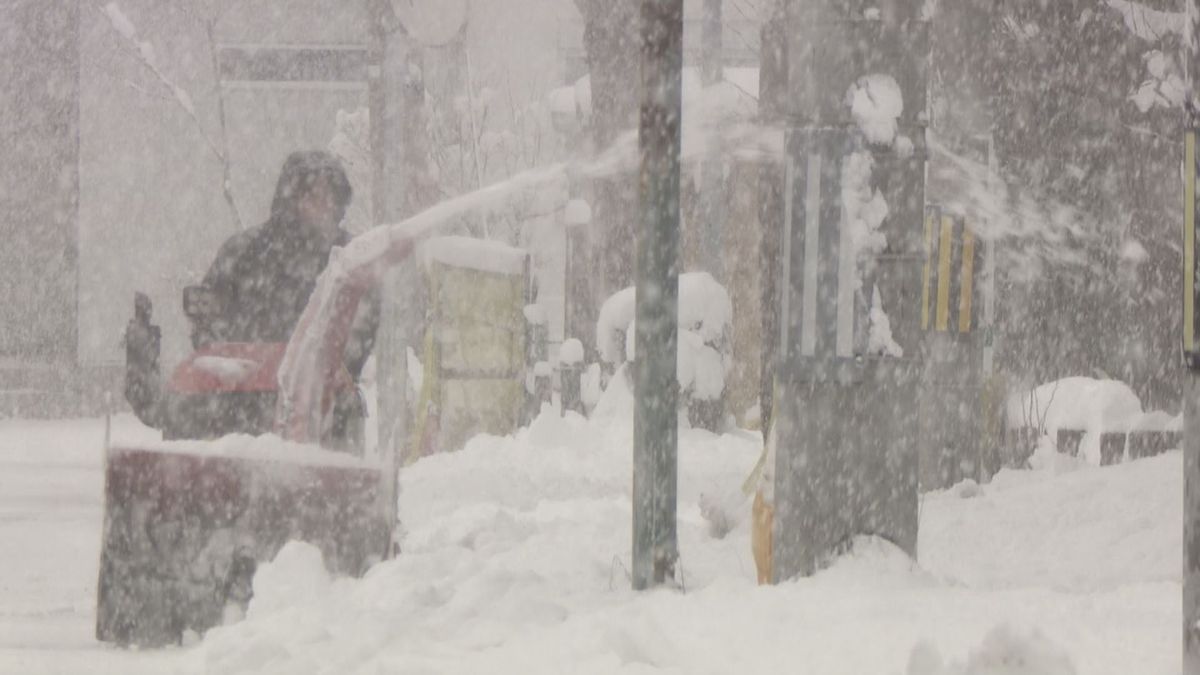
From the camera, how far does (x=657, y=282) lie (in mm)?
6094

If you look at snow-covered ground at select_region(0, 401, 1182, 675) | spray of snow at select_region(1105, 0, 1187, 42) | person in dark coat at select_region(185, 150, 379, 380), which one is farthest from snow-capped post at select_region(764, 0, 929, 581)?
spray of snow at select_region(1105, 0, 1187, 42)

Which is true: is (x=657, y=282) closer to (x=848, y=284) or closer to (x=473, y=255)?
(x=848, y=284)

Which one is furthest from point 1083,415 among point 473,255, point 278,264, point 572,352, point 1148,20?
point 278,264

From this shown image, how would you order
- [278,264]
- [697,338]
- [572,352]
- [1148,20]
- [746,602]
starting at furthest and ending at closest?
[572,352]
[697,338]
[1148,20]
[278,264]
[746,602]

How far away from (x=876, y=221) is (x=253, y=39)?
22909mm

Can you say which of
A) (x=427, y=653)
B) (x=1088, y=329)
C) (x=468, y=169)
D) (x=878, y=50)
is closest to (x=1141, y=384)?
(x=1088, y=329)

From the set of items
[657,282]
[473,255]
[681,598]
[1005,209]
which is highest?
[1005,209]

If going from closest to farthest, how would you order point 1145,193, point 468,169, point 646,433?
point 646,433
point 1145,193
point 468,169

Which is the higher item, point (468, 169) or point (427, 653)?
point (468, 169)

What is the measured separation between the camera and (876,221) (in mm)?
6168

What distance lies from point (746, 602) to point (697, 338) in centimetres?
1270

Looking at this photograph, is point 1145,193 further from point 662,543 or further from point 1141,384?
point 662,543

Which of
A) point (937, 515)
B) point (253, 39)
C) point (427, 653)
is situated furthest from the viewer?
point (253, 39)

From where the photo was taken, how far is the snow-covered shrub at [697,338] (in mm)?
18203
